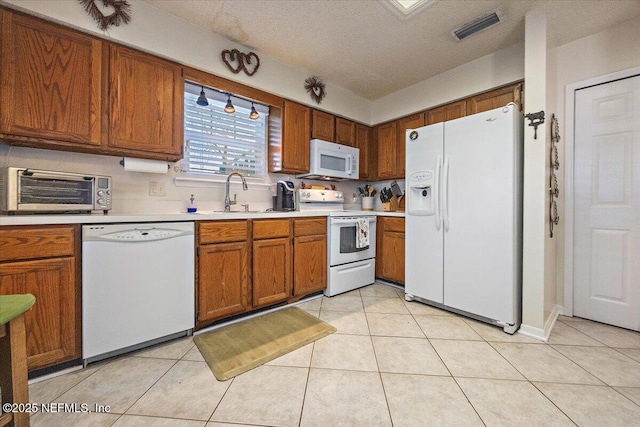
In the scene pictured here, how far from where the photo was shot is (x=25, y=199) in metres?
1.47

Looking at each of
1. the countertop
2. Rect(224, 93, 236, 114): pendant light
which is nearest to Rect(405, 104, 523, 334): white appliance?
the countertop

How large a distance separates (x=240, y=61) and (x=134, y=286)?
2109 millimetres

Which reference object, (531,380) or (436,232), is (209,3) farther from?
(531,380)

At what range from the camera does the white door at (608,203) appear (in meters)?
2.08

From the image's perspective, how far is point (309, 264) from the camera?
266 centimetres

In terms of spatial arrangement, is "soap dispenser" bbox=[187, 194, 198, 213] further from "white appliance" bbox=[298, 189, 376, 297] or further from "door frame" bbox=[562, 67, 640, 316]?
"door frame" bbox=[562, 67, 640, 316]

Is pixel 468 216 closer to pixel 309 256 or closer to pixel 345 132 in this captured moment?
pixel 309 256

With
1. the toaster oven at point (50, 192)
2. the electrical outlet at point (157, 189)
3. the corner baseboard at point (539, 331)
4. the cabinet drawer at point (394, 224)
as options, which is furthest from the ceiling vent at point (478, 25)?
the toaster oven at point (50, 192)

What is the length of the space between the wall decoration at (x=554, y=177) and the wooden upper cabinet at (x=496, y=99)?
0.38 meters

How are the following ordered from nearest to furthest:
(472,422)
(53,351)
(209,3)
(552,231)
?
(472,422) → (53,351) → (209,3) → (552,231)

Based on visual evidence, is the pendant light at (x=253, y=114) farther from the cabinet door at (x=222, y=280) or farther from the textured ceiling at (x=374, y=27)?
the cabinet door at (x=222, y=280)

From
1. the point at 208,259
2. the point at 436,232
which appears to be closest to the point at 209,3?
the point at 208,259

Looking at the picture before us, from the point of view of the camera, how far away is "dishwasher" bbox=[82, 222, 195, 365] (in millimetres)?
1529

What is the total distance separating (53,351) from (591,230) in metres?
4.03
